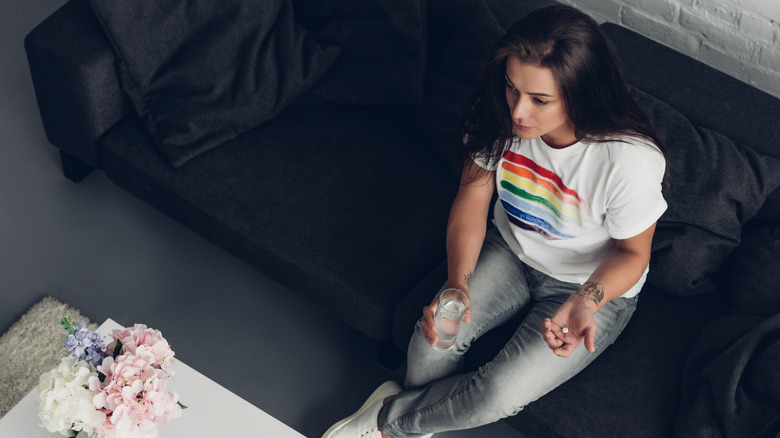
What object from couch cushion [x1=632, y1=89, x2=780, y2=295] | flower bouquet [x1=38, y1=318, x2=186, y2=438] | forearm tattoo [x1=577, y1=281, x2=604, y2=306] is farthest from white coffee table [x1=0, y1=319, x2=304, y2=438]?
couch cushion [x1=632, y1=89, x2=780, y2=295]

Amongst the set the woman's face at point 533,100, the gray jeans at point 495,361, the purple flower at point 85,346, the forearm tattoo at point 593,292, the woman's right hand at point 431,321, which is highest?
the woman's face at point 533,100

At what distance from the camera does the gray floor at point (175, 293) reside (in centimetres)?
226

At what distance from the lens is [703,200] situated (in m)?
1.95

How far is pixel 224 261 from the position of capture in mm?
2500

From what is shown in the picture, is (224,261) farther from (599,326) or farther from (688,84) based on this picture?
(688,84)

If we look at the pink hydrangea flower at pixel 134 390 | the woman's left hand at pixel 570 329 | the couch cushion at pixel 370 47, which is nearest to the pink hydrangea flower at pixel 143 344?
the pink hydrangea flower at pixel 134 390

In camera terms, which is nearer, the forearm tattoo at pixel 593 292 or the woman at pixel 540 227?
the woman at pixel 540 227

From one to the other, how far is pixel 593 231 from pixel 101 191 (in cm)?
160

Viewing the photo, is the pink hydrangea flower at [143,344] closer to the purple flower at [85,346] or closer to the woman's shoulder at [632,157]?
the purple flower at [85,346]

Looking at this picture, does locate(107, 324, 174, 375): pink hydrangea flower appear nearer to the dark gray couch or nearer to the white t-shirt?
the dark gray couch

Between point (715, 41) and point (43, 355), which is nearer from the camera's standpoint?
point (43, 355)

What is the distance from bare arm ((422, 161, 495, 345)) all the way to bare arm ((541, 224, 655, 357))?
25 centimetres

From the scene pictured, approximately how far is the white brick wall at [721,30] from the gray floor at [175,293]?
1.24 m

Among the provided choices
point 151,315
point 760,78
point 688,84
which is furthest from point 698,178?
point 151,315
